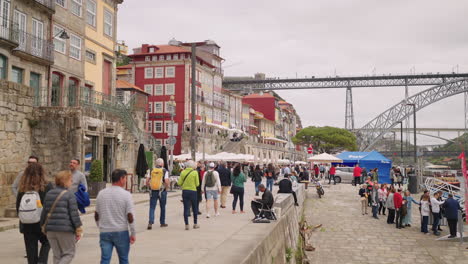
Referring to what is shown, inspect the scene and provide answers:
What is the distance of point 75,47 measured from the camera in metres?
25.5

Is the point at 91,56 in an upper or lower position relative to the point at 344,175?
upper

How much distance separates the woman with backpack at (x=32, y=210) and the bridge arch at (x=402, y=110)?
106951 millimetres

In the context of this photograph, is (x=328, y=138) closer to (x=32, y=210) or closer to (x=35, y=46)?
(x=35, y=46)

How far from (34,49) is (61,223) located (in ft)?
61.3

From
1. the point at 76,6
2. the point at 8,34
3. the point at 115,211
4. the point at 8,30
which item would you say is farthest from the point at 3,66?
the point at 115,211

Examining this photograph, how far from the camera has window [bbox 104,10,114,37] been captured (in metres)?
29.0

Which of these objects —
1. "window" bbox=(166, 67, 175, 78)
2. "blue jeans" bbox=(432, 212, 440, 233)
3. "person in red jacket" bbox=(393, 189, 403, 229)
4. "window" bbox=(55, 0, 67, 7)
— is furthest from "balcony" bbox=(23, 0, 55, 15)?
"window" bbox=(166, 67, 175, 78)

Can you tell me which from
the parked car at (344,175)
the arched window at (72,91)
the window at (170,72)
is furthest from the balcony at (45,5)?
the window at (170,72)

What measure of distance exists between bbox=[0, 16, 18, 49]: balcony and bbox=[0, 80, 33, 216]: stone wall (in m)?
6.42

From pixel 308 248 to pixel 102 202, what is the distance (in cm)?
1359

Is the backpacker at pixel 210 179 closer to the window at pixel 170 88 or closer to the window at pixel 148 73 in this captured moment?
the window at pixel 170 88

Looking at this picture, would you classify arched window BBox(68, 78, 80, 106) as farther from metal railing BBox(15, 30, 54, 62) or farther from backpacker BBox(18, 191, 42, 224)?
backpacker BBox(18, 191, 42, 224)

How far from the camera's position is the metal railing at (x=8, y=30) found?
65.6ft

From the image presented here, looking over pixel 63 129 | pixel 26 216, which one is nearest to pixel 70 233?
pixel 26 216
